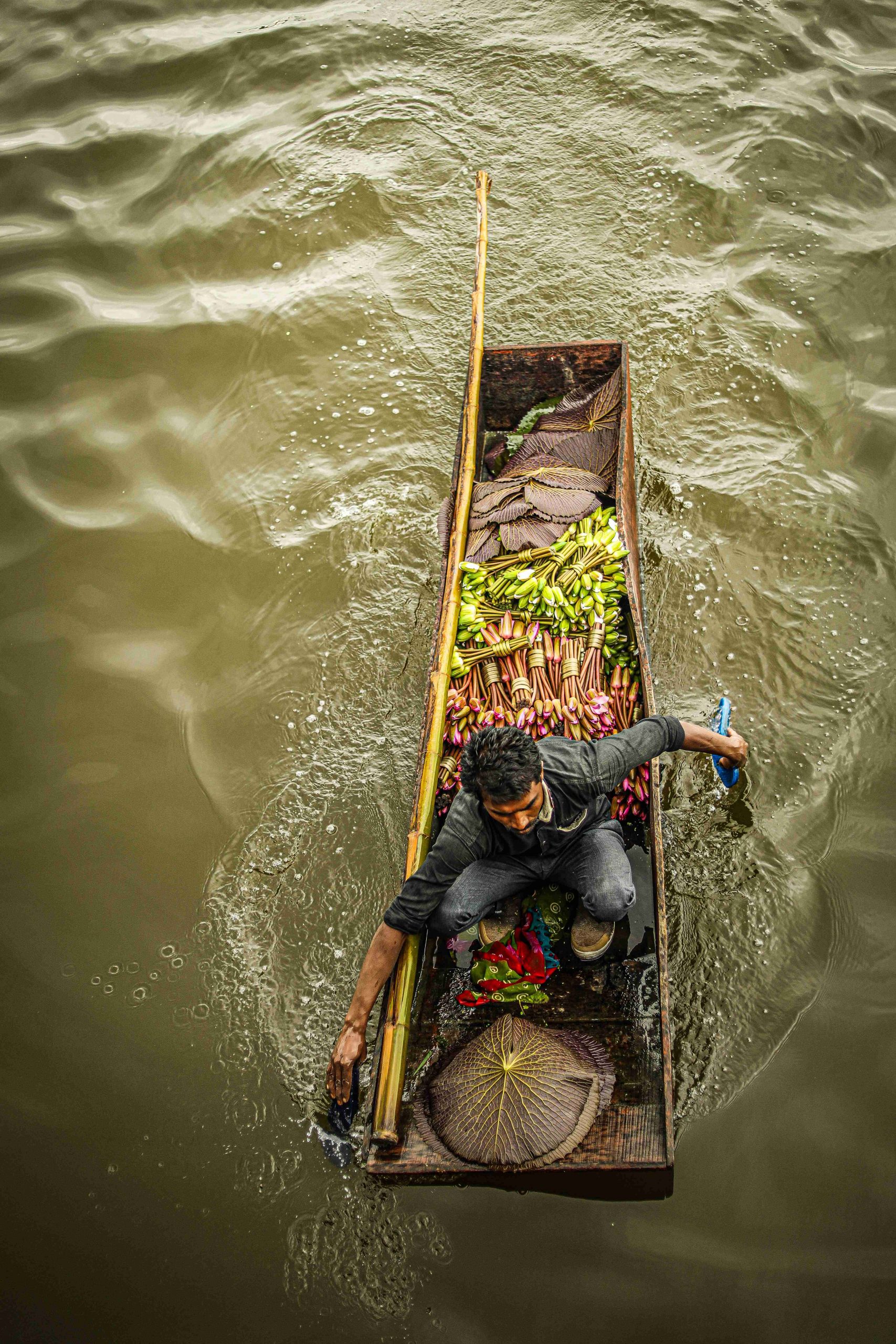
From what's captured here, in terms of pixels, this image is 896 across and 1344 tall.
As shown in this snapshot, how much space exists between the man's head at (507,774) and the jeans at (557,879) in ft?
1.63

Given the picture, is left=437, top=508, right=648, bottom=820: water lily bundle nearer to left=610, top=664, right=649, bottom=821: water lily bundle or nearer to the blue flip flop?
left=610, top=664, right=649, bottom=821: water lily bundle

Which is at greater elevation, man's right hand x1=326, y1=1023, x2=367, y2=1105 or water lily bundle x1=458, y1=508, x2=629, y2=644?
→ water lily bundle x1=458, y1=508, x2=629, y2=644

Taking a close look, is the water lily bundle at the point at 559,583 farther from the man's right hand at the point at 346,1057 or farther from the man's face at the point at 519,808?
the man's right hand at the point at 346,1057

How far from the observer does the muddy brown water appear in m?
3.43

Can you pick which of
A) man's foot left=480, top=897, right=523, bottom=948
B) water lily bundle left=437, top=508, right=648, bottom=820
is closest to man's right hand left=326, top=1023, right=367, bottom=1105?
man's foot left=480, top=897, right=523, bottom=948

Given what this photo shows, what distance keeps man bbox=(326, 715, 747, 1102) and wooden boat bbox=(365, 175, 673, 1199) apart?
0.42 ft

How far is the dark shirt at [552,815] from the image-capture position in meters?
3.21

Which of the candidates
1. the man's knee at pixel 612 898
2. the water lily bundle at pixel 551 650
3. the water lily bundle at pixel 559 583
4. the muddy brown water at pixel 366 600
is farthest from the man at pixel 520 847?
the water lily bundle at pixel 559 583

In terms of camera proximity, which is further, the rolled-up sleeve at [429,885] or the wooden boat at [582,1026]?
the rolled-up sleeve at [429,885]

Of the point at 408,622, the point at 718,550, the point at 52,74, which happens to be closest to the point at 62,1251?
the point at 408,622

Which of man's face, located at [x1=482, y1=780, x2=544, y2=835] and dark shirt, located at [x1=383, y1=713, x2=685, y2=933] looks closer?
man's face, located at [x1=482, y1=780, x2=544, y2=835]

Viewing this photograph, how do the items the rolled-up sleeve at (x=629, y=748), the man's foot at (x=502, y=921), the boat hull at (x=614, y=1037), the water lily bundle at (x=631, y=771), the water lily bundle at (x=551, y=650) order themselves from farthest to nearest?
the water lily bundle at (x=551, y=650), the water lily bundle at (x=631, y=771), the man's foot at (x=502, y=921), the rolled-up sleeve at (x=629, y=748), the boat hull at (x=614, y=1037)

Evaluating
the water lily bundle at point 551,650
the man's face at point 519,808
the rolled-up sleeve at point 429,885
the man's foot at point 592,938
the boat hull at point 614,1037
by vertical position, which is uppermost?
the water lily bundle at point 551,650

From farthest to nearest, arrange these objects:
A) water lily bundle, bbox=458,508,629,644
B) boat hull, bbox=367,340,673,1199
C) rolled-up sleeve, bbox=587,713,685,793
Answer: water lily bundle, bbox=458,508,629,644
rolled-up sleeve, bbox=587,713,685,793
boat hull, bbox=367,340,673,1199
